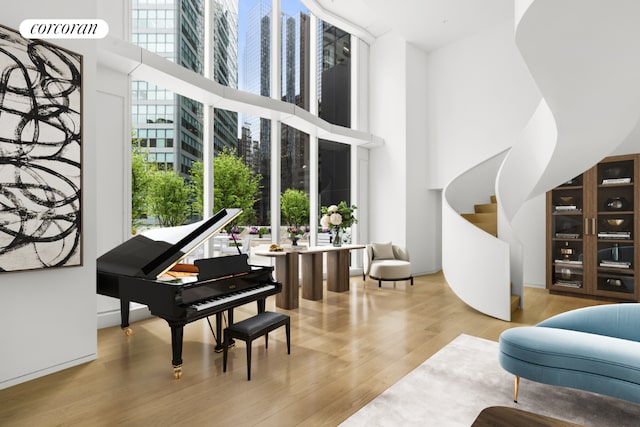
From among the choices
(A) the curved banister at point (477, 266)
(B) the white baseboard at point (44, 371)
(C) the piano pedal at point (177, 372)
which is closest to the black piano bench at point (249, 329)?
(C) the piano pedal at point (177, 372)

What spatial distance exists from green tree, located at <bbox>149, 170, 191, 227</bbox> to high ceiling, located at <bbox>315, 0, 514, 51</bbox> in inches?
193

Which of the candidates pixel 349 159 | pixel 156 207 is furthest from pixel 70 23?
pixel 349 159

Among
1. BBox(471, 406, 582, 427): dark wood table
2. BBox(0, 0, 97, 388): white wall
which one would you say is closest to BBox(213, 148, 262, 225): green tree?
BBox(0, 0, 97, 388): white wall

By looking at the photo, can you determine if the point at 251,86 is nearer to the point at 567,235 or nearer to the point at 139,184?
the point at 139,184

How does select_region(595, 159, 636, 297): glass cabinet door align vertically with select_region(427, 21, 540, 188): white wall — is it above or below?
below

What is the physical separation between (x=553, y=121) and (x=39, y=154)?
17.4 ft

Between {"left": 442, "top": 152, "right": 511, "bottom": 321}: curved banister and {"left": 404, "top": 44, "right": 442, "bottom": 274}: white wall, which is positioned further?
{"left": 404, "top": 44, "right": 442, "bottom": 274}: white wall

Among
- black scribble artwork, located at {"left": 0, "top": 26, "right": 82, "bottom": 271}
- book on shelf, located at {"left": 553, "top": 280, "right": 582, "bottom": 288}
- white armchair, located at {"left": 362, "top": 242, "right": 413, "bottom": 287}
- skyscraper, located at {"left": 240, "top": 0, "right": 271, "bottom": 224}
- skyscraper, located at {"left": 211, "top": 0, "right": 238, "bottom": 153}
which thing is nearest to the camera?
black scribble artwork, located at {"left": 0, "top": 26, "right": 82, "bottom": 271}

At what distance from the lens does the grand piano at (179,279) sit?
107 inches

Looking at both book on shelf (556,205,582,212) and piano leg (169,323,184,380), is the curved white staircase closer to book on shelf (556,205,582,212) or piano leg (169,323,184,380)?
book on shelf (556,205,582,212)

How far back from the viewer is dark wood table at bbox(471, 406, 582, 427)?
1584mm

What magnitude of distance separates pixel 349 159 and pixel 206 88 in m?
4.15

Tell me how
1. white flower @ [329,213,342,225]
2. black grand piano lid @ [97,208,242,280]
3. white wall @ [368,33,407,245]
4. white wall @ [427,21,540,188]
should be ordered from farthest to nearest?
white wall @ [368,33,407,245] < white wall @ [427,21,540,188] < white flower @ [329,213,342,225] < black grand piano lid @ [97,208,242,280]

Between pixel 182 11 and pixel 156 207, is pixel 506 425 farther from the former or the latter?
pixel 182 11
